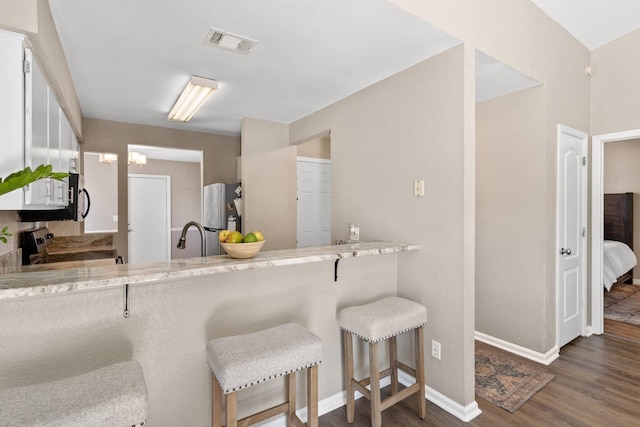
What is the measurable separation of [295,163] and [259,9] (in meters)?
2.57

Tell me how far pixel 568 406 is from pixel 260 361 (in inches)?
84.7

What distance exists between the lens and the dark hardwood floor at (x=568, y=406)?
2006mm

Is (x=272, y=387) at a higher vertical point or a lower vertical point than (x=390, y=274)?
lower

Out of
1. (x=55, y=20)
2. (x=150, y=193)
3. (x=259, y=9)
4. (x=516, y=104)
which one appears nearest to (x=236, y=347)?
(x=259, y=9)

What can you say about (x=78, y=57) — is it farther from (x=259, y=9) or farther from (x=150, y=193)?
(x=150, y=193)

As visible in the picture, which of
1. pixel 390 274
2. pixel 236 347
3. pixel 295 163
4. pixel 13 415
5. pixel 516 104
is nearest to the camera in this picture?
pixel 13 415

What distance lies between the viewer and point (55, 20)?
188cm

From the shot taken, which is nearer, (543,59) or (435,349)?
(435,349)

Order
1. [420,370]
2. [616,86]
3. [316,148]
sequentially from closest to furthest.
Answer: [420,370] < [616,86] < [316,148]

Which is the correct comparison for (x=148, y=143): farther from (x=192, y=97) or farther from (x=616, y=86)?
(x=616, y=86)

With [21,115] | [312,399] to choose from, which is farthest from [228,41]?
[312,399]

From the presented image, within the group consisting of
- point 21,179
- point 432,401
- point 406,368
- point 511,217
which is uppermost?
point 21,179

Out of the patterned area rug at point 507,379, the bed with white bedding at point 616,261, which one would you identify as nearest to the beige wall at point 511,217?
the patterned area rug at point 507,379

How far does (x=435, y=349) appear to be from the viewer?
2244 mm
